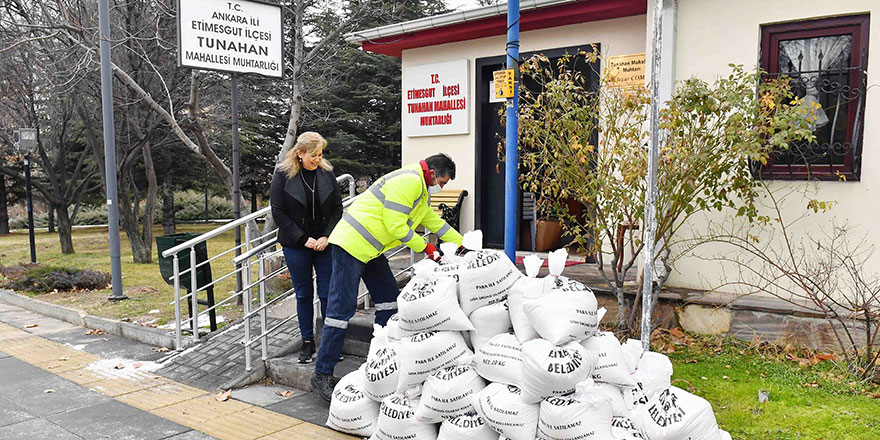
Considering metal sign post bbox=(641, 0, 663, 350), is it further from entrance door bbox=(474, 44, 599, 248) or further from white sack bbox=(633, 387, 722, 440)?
entrance door bbox=(474, 44, 599, 248)

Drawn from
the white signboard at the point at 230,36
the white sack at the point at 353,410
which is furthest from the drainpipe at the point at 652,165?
the white signboard at the point at 230,36

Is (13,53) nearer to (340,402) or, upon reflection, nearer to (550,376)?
(340,402)

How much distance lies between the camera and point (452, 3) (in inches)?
797

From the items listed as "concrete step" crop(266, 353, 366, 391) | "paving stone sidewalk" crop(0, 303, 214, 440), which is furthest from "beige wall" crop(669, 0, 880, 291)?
"paving stone sidewalk" crop(0, 303, 214, 440)

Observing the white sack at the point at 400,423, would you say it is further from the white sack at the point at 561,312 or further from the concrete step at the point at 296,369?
the concrete step at the point at 296,369

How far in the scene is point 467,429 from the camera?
11.6ft

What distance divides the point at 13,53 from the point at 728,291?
15.8 meters

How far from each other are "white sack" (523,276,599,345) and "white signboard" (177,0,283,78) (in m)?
5.15

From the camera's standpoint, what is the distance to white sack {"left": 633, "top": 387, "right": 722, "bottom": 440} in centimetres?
314

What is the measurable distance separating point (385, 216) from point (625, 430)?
2047 millimetres

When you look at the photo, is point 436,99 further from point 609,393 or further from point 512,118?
point 609,393

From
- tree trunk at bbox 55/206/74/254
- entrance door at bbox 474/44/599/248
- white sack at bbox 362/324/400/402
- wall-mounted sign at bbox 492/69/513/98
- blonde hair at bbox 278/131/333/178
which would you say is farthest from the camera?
tree trunk at bbox 55/206/74/254

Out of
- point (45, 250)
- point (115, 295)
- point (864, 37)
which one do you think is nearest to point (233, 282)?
point (115, 295)

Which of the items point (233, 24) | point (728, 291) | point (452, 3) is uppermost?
point (452, 3)
